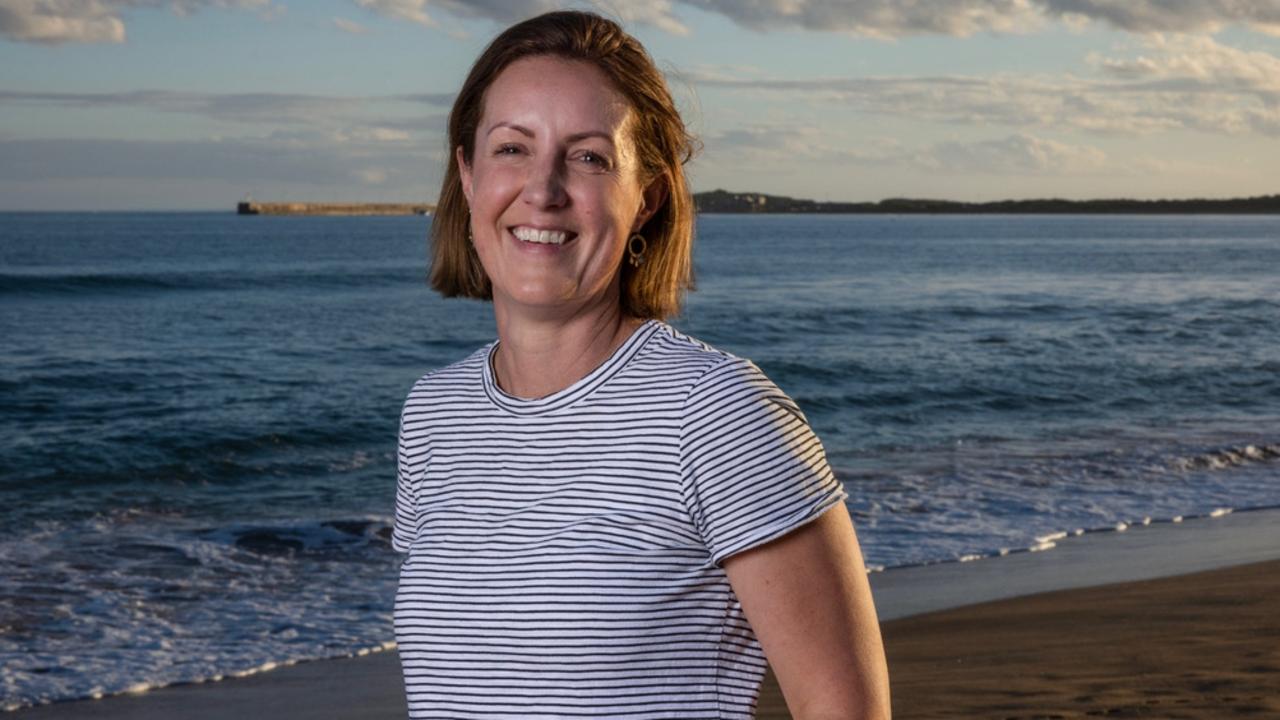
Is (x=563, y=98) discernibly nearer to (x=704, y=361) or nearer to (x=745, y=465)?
(x=704, y=361)

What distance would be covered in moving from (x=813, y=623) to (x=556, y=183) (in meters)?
0.72

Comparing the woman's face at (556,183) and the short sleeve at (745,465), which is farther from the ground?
the woman's face at (556,183)

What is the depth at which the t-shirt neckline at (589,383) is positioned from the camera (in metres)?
1.97

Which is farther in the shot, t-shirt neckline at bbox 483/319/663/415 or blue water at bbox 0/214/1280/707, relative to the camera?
blue water at bbox 0/214/1280/707

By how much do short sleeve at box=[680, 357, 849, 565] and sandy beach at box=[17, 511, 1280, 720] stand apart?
4.34 meters

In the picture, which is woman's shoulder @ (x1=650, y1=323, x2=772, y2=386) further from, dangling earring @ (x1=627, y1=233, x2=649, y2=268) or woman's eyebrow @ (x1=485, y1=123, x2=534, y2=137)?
woman's eyebrow @ (x1=485, y1=123, x2=534, y2=137)

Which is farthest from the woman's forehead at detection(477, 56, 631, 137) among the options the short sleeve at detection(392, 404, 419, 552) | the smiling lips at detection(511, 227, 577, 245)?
the short sleeve at detection(392, 404, 419, 552)

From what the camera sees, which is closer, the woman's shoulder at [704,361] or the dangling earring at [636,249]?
the woman's shoulder at [704,361]

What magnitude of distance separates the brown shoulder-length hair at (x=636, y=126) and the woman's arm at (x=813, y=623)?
0.54 metres

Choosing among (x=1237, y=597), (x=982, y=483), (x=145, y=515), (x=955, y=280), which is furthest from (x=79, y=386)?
(x=955, y=280)

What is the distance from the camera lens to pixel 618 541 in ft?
6.01

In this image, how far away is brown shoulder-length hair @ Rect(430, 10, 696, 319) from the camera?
2.00 meters

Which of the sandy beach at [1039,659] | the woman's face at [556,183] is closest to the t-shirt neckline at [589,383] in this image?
the woman's face at [556,183]

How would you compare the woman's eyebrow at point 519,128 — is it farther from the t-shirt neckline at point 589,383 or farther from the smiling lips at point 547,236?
the t-shirt neckline at point 589,383
